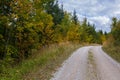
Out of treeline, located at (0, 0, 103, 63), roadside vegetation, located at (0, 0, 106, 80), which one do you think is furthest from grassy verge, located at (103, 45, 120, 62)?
treeline, located at (0, 0, 103, 63)

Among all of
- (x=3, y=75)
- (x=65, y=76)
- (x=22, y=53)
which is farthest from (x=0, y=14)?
(x=22, y=53)

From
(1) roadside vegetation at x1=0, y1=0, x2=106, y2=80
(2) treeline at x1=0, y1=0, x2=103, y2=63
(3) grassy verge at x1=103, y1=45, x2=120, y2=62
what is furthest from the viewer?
(3) grassy verge at x1=103, y1=45, x2=120, y2=62

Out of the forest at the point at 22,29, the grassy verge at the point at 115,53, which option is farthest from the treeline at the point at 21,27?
the grassy verge at the point at 115,53

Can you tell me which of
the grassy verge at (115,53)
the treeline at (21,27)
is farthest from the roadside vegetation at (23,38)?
the grassy verge at (115,53)

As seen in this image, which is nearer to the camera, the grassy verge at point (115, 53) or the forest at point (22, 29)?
the forest at point (22, 29)

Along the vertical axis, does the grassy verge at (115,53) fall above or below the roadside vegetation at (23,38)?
below

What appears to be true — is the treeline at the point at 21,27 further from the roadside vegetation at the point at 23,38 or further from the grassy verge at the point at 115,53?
the grassy verge at the point at 115,53

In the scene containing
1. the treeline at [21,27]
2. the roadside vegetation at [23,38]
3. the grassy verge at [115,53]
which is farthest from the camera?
the grassy verge at [115,53]

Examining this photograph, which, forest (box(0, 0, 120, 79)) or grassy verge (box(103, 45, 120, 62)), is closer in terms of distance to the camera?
forest (box(0, 0, 120, 79))

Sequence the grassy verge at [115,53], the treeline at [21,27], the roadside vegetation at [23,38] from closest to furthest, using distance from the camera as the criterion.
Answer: the roadside vegetation at [23,38] < the treeline at [21,27] < the grassy verge at [115,53]

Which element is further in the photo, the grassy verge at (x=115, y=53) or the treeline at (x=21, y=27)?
the grassy verge at (x=115, y=53)

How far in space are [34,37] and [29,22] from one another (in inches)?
173

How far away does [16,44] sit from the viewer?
83.6ft

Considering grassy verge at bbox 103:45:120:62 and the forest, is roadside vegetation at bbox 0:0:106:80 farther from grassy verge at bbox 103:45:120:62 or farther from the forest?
grassy verge at bbox 103:45:120:62
